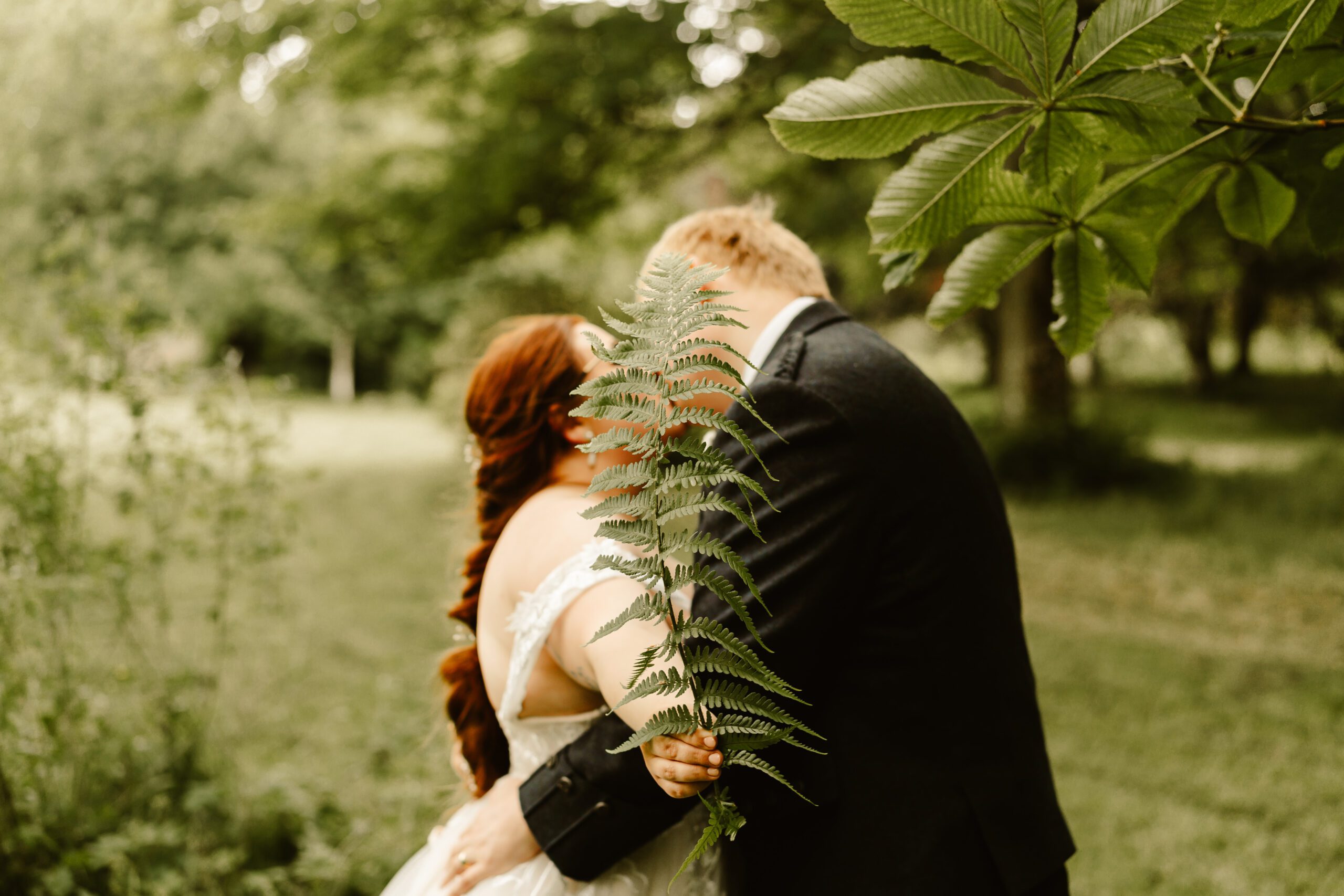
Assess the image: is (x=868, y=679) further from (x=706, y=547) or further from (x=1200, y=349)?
(x=1200, y=349)

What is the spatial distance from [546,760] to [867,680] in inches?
27.8

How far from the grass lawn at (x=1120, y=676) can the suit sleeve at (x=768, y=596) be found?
1.04m

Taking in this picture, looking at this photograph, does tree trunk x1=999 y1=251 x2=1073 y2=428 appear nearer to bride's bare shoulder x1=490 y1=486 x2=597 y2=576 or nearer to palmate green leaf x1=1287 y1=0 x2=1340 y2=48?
bride's bare shoulder x1=490 y1=486 x2=597 y2=576

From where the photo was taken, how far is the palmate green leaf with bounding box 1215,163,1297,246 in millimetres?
1630

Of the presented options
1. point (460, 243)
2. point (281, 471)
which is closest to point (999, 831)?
point (281, 471)

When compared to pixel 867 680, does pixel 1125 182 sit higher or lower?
higher

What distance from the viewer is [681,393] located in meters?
1.01

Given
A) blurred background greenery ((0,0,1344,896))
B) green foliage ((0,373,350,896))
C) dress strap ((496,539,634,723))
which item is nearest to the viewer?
dress strap ((496,539,634,723))

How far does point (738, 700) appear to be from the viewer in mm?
1103

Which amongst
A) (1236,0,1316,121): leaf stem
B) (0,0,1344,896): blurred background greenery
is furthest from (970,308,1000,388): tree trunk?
(1236,0,1316,121): leaf stem

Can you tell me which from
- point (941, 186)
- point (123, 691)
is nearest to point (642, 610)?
point (941, 186)

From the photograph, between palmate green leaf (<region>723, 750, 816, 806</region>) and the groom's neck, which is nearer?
palmate green leaf (<region>723, 750, 816, 806</region>)

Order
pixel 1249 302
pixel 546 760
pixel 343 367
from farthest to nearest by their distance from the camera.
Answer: pixel 343 367, pixel 1249 302, pixel 546 760

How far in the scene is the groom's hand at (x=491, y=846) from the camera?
1919 mm
